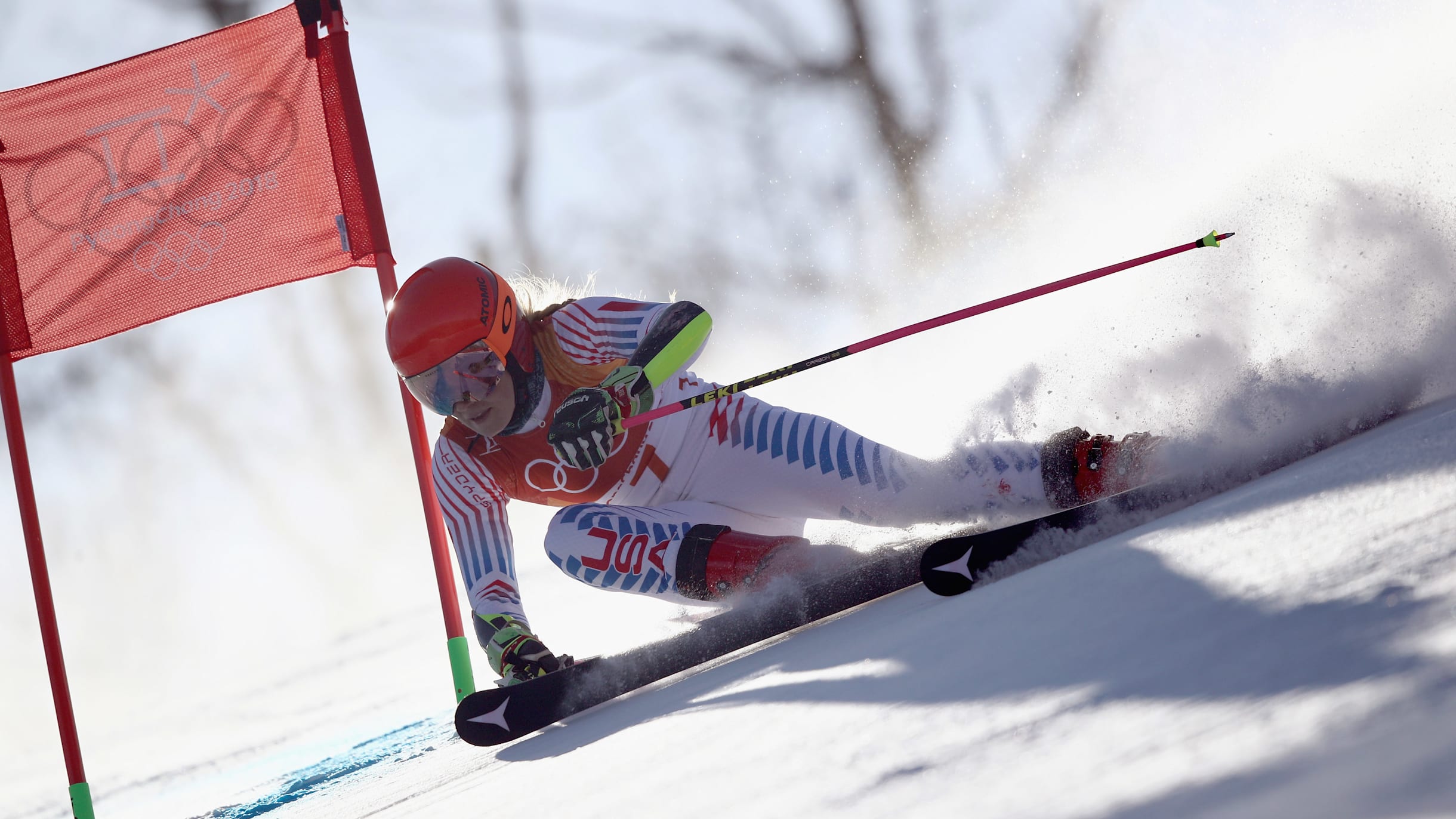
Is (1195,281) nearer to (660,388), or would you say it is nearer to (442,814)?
(660,388)

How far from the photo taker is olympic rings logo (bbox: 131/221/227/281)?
145 inches

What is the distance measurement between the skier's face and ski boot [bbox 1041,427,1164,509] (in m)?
1.24

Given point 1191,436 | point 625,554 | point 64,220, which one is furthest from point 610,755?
point 64,220

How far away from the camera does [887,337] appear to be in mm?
2461

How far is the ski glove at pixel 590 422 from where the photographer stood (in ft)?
7.91

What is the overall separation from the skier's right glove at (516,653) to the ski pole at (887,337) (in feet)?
1.79

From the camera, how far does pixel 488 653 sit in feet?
8.39

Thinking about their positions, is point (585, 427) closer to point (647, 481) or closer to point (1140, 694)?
point (647, 481)

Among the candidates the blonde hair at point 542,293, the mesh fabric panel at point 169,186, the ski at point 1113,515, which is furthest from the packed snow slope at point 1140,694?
the mesh fabric panel at point 169,186

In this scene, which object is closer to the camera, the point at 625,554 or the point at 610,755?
the point at 610,755

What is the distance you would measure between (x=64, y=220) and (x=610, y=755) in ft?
10.8

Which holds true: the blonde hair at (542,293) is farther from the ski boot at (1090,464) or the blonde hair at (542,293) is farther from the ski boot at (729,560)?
the ski boot at (1090,464)

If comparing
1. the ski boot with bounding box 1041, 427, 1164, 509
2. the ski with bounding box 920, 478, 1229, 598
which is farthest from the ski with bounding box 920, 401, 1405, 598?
the ski boot with bounding box 1041, 427, 1164, 509

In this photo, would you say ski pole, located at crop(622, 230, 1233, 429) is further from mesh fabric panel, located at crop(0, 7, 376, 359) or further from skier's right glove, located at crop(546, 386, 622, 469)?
mesh fabric panel, located at crop(0, 7, 376, 359)
